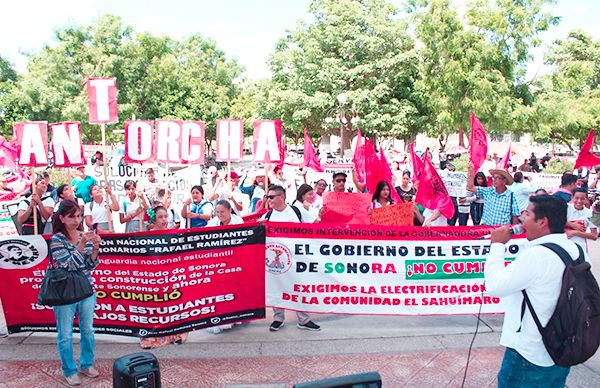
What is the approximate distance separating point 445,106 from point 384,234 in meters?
21.1

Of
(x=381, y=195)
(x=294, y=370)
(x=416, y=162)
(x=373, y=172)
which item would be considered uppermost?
(x=416, y=162)

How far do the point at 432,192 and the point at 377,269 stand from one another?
1.56 metres

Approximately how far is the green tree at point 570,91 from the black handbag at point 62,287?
24766 millimetres

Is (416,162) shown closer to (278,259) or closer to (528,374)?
(278,259)

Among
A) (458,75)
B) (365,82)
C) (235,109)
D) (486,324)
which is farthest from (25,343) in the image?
(235,109)

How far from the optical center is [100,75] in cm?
3300

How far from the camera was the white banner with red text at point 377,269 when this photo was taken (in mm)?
6000

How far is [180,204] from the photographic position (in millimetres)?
9617

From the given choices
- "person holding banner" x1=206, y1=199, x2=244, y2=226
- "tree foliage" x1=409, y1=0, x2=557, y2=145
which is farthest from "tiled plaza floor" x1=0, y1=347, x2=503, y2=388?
"tree foliage" x1=409, y1=0, x2=557, y2=145

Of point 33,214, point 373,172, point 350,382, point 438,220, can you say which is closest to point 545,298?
point 350,382

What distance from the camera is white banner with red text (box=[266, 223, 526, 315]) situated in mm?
6000

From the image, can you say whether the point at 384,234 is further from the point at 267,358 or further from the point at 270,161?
the point at 270,161

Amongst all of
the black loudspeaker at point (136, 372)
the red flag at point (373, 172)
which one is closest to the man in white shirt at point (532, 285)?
the black loudspeaker at point (136, 372)

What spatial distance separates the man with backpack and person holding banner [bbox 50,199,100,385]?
332 cm
